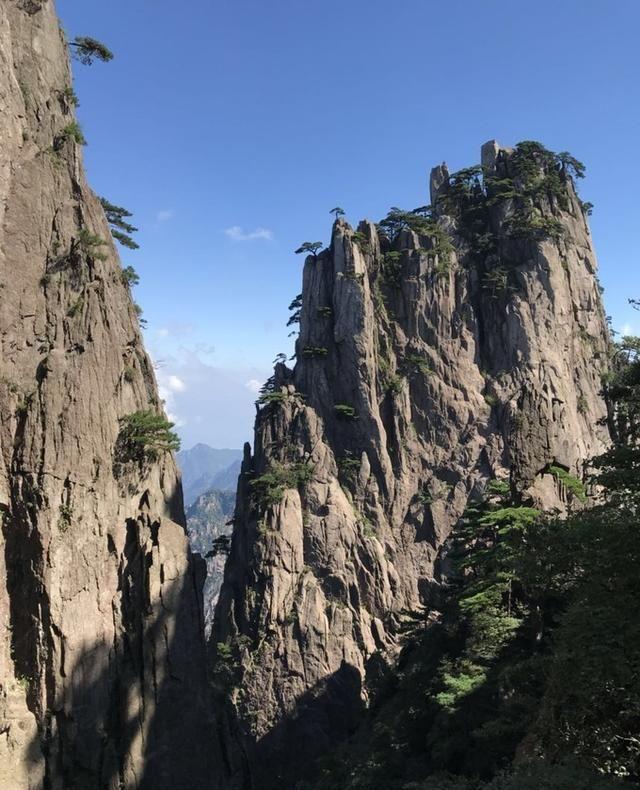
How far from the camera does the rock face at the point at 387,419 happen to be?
49.7 meters

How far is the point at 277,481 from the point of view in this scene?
181 feet

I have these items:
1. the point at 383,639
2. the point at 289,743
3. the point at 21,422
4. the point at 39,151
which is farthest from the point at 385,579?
the point at 39,151

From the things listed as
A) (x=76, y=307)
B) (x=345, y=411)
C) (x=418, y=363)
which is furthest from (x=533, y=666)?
(x=418, y=363)

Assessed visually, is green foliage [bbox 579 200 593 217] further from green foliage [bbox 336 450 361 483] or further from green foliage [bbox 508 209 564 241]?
green foliage [bbox 336 450 361 483]

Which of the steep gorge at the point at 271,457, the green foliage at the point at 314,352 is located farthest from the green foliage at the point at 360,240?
the green foliage at the point at 314,352

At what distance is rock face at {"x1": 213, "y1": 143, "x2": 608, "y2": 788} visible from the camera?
49.7 m

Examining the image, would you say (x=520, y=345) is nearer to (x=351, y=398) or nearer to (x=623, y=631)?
(x=351, y=398)

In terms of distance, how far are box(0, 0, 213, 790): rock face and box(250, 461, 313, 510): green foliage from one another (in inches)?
835

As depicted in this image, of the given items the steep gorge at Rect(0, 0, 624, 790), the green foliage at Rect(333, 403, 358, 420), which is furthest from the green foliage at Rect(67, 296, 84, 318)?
the green foliage at Rect(333, 403, 358, 420)

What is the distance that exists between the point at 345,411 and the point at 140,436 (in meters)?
32.1

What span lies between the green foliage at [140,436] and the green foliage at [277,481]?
23.9 meters

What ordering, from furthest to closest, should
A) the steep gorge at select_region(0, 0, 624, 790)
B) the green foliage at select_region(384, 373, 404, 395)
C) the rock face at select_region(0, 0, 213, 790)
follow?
the green foliage at select_region(384, 373, 404, 395)
the steep gorge at select_region(0, 0, 624, 790)
the rock face at select_region(0, 0, 213, 790)

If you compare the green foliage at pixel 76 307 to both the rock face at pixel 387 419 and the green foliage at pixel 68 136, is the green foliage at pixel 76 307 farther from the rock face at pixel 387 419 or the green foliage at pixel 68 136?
the rock face at pixel 387 419

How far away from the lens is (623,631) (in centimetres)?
1081
